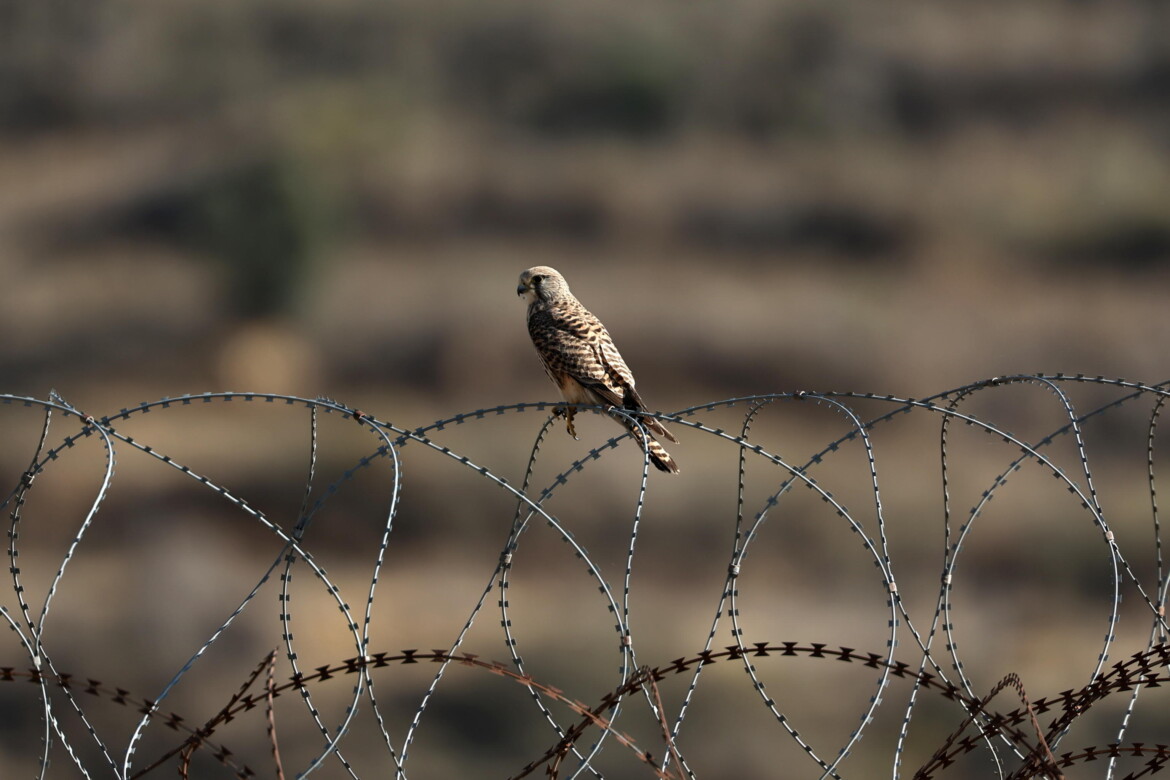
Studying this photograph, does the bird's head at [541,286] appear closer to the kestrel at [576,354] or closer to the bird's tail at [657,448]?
the kestrel at [576,354]

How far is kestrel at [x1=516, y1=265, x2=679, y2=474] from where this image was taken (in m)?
9.04

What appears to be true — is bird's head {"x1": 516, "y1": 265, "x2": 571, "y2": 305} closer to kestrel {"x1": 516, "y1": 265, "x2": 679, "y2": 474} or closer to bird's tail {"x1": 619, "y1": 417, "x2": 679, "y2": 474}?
kestrel {"x1": 516, "y1": 265, "x2": 679, "y2": 474}

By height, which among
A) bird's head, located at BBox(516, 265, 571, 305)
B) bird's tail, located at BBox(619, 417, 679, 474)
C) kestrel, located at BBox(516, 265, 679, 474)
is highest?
bird's head, located at BBox(516, 265, 571, 305)

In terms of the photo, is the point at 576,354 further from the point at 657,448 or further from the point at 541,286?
the point at 657,448

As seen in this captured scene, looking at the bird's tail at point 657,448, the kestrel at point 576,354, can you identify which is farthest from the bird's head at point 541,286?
the bird's tail at point 657,448

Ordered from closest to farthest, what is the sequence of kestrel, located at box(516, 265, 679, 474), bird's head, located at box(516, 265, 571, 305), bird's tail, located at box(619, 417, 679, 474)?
bird's tail, located at box(619, 417, 679, 474) < kestrel, located at box(516, 265, 679, 474) < bird's head, located at box(516, 265, 571, 305)

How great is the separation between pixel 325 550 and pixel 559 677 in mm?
6212

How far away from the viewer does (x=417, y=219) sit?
40781mm

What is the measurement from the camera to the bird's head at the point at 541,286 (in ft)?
32.9

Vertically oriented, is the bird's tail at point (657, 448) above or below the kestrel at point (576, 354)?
below

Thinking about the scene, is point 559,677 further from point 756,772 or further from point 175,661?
point 175,661

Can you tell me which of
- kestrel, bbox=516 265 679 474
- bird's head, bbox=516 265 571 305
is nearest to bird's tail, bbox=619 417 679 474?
kestrel, bbox=516 265 679 474

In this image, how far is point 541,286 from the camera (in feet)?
33.0

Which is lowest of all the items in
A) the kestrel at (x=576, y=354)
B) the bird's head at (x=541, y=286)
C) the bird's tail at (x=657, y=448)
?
the bird's tail at (x=657, y=448)
